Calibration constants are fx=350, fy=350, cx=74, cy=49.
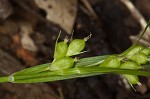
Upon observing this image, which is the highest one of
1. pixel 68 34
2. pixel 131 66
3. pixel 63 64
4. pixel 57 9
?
pixel 57 9

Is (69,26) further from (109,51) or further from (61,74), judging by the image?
(61,74)

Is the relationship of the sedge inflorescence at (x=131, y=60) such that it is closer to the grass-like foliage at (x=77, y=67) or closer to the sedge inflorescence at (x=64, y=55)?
the grass-like foliage at (x=77, y=67)

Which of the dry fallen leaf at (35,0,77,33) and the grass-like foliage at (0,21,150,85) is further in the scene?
the dry fallen leaf at (35,0,77,33)

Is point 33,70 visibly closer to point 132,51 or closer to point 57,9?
point 132,51

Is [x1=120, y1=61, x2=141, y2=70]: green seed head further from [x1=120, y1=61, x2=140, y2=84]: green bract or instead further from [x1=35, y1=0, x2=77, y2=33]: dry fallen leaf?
[x1=35, y1=0, x2=77, y2=33]: dry fallen leaf

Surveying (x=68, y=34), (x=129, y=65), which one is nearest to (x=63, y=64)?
(x=129, y=65)

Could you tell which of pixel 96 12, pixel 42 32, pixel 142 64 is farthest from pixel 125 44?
pixel 142 64

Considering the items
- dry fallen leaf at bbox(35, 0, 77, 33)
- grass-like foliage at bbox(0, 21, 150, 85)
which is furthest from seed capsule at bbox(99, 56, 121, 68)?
dry fallen leaf at bbox(35, 0, 77, 33)
